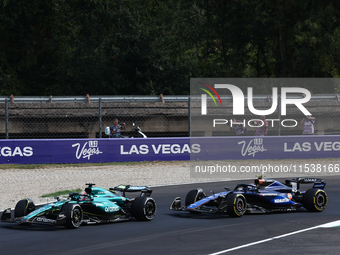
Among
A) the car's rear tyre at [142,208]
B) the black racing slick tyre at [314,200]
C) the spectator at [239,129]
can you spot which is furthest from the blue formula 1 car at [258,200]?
the spectator at [239,129]

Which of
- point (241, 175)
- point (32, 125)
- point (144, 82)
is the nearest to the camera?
point (241, 175)

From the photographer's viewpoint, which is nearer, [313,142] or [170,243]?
[170,243]

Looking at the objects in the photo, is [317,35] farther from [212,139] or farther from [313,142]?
[212,139]

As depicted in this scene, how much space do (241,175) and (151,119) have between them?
6051mm

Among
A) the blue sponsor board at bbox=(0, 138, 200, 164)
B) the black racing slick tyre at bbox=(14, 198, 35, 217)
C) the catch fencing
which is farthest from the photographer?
the catch fencing

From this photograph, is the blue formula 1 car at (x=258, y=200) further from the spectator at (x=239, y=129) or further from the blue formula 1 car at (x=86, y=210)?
the spectator at (x=239, y=129)

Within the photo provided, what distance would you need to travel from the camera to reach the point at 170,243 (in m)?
7.37

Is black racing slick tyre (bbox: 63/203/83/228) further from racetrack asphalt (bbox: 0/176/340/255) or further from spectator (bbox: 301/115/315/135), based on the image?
spectator (bbox: 301/115/315/135)

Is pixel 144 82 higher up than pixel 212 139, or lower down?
higher up

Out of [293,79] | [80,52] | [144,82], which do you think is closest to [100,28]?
[80,52]

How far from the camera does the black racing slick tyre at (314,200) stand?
9.79 meters

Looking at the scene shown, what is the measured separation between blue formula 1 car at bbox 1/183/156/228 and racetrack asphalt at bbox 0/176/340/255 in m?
0.14

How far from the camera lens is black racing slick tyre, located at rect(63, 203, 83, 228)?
7.96 meters

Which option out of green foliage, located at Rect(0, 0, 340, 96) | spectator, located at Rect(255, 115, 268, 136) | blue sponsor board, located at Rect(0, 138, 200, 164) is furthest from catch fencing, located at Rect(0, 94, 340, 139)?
green foliage, located at Rect(0, 0, 340, 96)
